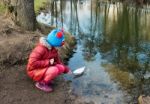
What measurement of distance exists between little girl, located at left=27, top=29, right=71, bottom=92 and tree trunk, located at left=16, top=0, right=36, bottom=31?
120 inches

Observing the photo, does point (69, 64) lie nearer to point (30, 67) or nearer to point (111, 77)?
point (111, 77)

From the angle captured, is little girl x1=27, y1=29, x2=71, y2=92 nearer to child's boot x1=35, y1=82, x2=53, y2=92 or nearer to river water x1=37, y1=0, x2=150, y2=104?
child's boot x1=35, y1=82, x2=53, y2=92

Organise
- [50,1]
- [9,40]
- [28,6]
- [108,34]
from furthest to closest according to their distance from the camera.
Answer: [50,1]
[108,34]
[28,6]
[9,40]

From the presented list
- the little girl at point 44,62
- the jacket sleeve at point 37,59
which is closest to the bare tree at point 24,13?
the little girl at point 44,62

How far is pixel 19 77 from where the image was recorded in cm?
807

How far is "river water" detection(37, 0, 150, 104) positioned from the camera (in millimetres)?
8312

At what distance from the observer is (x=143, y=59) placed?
12117mm

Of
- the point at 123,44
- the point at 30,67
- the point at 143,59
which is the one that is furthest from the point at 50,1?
the point at 30,67

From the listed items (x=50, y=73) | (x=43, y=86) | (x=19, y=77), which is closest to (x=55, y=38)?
(x=50, y=73)

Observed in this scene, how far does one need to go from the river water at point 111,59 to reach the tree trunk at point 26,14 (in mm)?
1649

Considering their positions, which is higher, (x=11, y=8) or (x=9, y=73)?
(x=11, y=8)

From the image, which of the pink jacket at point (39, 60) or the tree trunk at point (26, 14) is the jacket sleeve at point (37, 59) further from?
the tree trunk at point (26, 14)

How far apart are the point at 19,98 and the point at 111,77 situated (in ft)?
9.91

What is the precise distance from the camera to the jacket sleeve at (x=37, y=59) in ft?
24.3
